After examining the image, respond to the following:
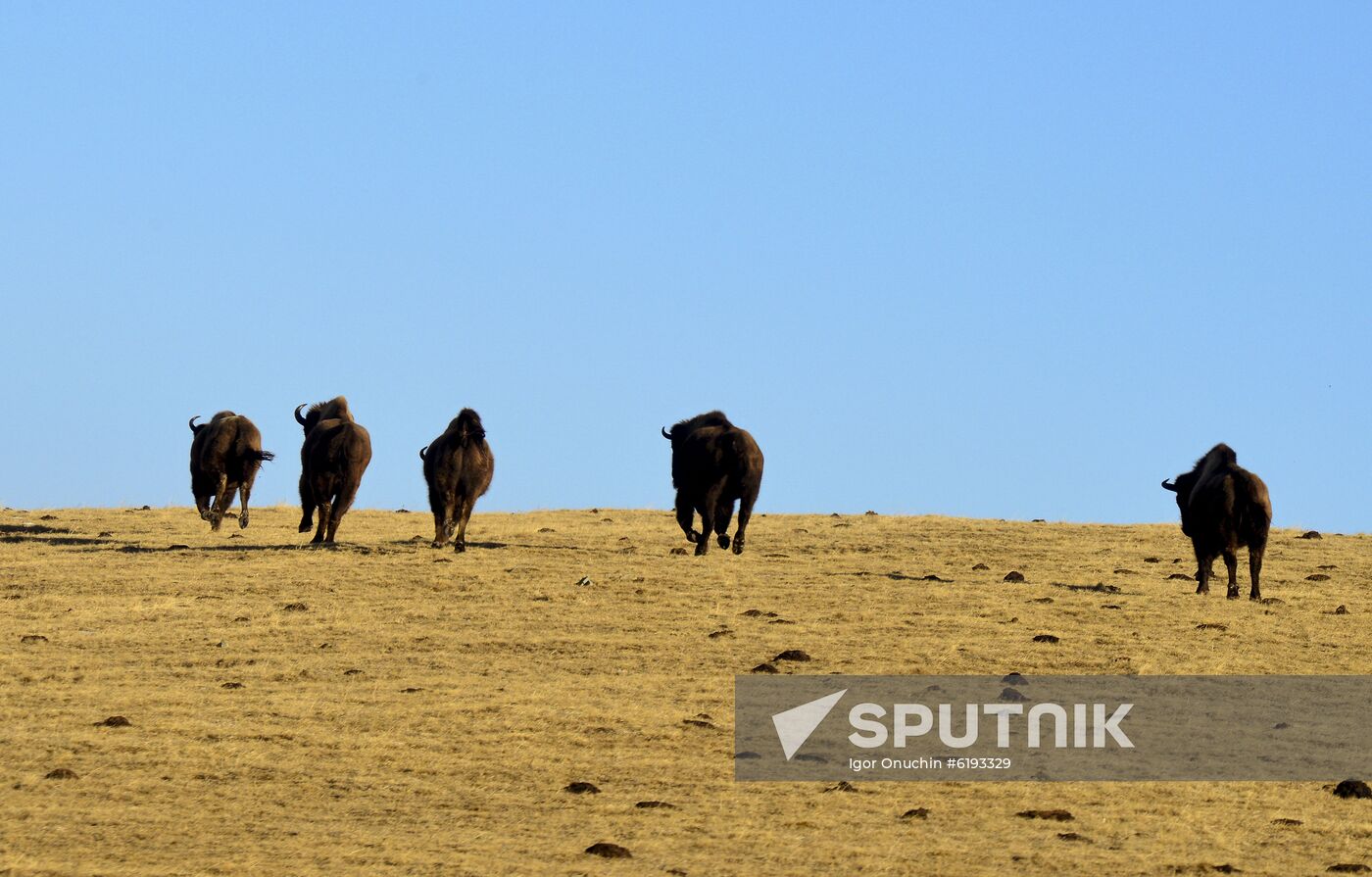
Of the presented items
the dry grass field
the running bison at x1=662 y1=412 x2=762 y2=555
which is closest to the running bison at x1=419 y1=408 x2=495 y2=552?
the dry grass field

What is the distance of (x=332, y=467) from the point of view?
3162 cm

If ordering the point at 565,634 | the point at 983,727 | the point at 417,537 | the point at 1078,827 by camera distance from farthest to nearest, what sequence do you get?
the point at 417,537
the point at 565,634
the point at 983,727
the point at 1078,827

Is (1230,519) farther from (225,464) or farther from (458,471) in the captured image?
(225,464)

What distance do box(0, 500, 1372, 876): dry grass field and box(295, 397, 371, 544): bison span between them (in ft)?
2.87

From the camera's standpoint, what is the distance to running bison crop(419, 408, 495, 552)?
101 feet

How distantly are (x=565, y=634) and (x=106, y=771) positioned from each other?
847 centimetres

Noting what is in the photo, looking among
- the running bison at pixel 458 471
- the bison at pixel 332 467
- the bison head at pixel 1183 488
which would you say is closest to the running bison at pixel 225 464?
the bison at pixel 332 467

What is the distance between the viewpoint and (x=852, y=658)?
71.8 ft

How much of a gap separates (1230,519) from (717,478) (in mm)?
9039

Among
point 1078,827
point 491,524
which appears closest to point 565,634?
point 1078,827

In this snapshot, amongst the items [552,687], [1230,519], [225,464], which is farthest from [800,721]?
[225,464]

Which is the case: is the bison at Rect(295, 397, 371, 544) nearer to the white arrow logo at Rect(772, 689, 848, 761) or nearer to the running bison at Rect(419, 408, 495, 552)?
the running bison at Rect(419, 408, 495, 552)

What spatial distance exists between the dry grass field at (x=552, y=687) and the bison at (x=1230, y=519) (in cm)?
70

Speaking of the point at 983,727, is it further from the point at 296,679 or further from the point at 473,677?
the point at 296,679
